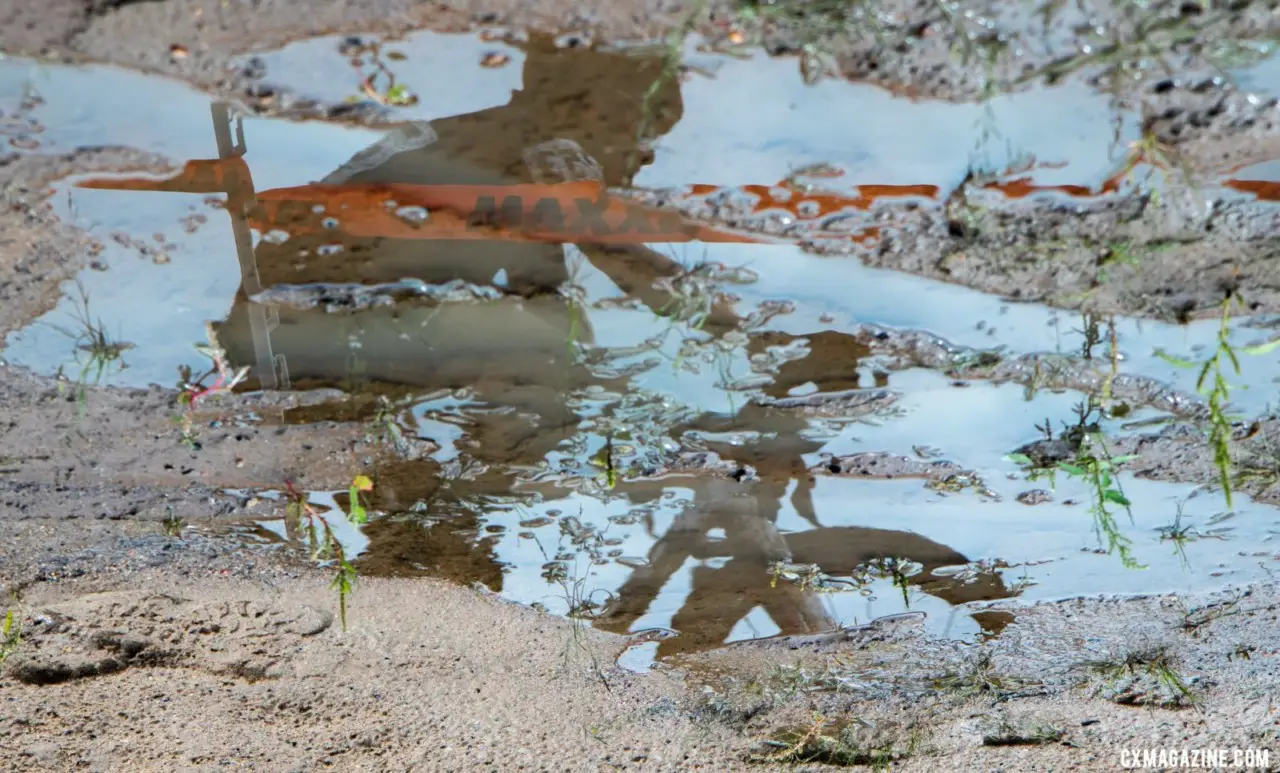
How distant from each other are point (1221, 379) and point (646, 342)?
51.0 inches

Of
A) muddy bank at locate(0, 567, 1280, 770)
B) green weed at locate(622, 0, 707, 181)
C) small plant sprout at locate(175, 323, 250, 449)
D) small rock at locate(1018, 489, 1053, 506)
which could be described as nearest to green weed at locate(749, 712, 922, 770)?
muddy bank at locate(0, 567, 1280, 770)

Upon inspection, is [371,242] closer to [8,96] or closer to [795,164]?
[8,96]

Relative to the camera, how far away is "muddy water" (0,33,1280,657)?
1.82m

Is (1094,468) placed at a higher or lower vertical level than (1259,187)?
lower

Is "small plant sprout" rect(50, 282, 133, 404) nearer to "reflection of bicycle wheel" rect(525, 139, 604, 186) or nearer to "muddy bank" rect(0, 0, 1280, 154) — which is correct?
"muddy bank" rect(0, 0, 1280, 154)

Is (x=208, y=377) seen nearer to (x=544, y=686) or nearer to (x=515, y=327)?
(x=515, y=327)

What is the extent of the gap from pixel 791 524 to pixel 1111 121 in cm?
120

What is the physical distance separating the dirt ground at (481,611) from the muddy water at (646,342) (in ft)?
0.22

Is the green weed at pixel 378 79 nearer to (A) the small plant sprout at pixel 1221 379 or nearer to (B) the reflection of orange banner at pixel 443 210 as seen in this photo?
(B) the reflection of orange banner at pixel 443 210

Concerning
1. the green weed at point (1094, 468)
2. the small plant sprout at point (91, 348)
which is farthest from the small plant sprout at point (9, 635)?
the green weed at point (1094, 468)

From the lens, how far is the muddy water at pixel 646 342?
5.97 ft

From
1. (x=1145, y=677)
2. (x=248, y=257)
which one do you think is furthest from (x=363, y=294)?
(x=1145, y=677)

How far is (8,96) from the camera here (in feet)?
5.86

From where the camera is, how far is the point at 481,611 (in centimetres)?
222
